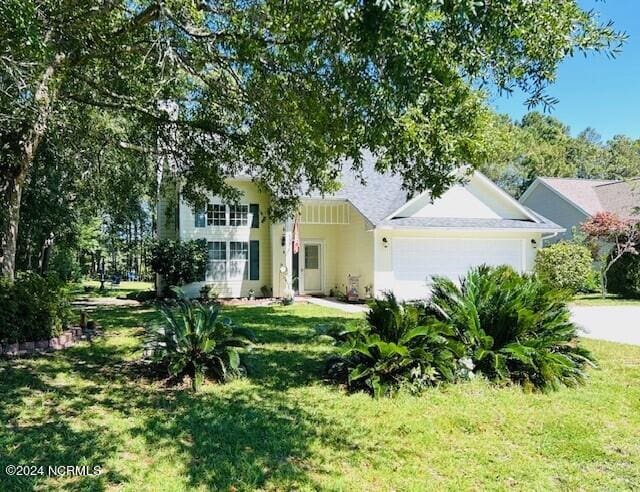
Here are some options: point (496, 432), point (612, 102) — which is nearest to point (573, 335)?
point (496, 432)

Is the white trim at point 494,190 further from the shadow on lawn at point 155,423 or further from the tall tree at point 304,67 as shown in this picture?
the shadow on lawn at point 155,423

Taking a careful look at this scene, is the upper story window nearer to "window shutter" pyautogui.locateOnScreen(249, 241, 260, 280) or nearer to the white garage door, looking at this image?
"window shutter" pyautogui.locateOnScreen(249, 241, 260, 280)

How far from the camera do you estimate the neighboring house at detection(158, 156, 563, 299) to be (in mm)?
17234

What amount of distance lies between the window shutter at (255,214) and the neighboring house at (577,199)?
51.5 feet

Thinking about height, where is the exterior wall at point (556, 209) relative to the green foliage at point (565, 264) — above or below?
above

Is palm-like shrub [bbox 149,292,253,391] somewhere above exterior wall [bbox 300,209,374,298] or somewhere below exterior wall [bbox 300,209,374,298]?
below

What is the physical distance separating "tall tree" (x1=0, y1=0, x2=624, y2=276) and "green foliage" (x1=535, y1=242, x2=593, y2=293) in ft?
36.0

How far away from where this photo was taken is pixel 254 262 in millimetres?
18891

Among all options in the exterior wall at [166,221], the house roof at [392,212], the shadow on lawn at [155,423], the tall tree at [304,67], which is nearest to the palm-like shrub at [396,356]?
the shadow on lawn at [155,423]

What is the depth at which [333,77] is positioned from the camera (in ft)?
17.9

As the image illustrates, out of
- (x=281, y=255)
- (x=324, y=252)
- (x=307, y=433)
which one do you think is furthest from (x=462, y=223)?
(x=307, y=433)

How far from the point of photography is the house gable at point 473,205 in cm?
1767

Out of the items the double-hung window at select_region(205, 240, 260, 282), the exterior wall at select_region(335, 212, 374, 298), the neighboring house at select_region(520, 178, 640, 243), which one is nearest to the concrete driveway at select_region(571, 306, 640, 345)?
the exterior wall at select_region(335, 212, 374, 298)

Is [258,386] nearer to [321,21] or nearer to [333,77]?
[333,77]
